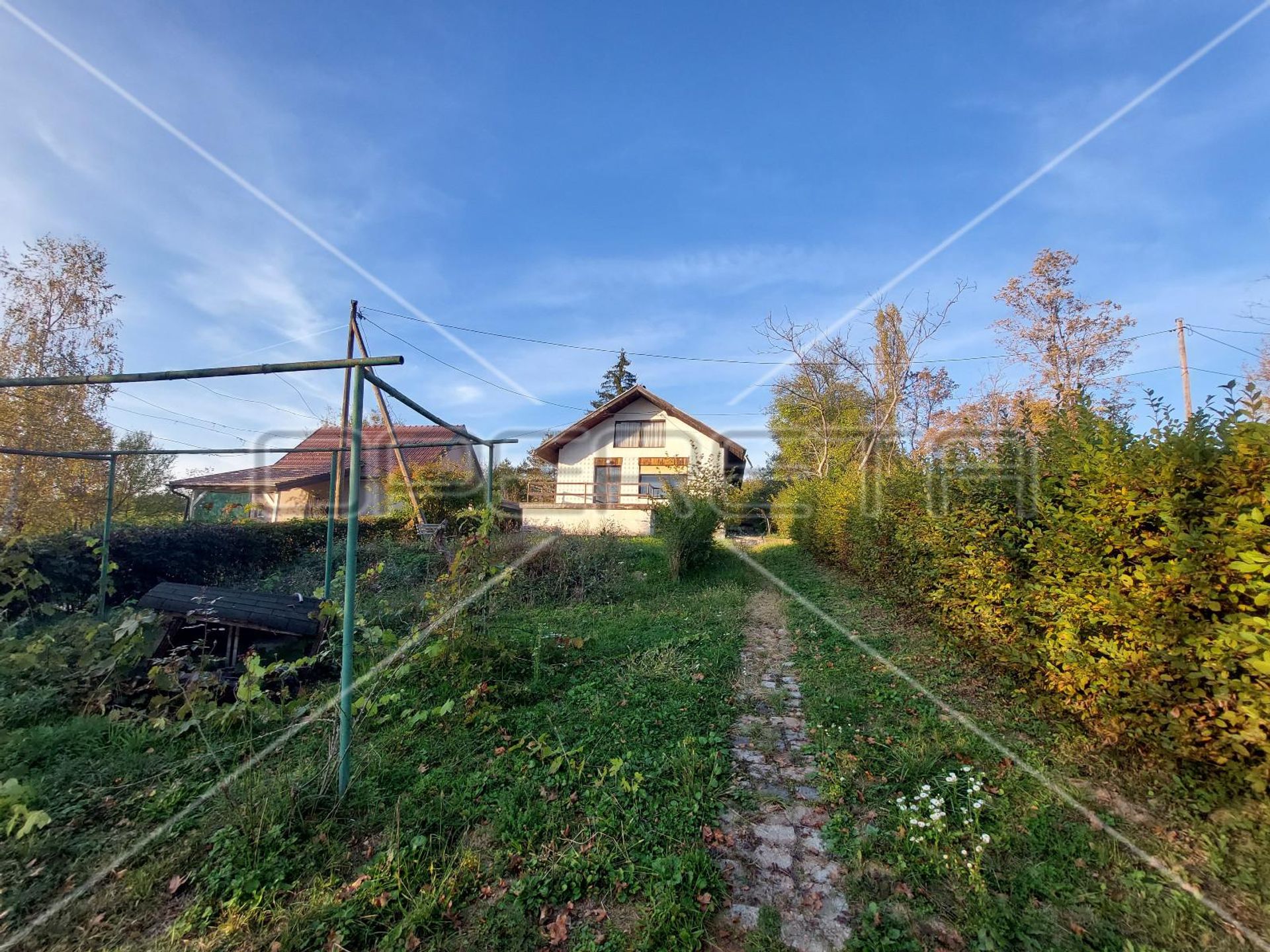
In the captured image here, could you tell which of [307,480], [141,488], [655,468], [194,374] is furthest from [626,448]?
[194,374]

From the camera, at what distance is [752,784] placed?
2.88m

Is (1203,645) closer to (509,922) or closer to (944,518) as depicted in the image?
(944,518)

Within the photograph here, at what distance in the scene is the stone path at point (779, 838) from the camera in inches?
77.5

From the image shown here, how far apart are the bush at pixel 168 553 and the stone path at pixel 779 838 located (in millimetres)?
5126

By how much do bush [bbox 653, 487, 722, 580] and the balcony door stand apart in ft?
34.1

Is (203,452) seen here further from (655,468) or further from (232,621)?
(655,468)

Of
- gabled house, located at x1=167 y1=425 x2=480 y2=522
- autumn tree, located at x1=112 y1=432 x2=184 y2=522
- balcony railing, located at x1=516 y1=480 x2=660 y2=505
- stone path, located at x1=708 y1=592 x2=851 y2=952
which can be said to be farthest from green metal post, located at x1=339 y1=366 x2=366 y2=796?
balcony railing, located at x1=516 y1=480 x2=660 y2=505

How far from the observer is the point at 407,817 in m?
2.52

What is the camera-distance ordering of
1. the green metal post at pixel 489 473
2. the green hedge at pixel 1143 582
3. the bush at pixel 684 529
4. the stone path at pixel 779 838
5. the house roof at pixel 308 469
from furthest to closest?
the house roof at pixel 308 469
the bush at pixel 684 529
the green metal post at pixel 489 473
the green hedge at pixel 1143 582
the stone path at pixel 779 838

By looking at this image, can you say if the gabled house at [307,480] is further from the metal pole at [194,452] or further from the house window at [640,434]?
the metal pole at [194,452]

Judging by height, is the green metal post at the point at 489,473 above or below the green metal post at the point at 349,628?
above

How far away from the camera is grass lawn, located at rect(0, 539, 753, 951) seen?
1.95m

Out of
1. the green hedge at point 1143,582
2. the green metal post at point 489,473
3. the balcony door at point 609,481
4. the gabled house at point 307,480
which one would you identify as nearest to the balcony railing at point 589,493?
the balcony door at point 609,481

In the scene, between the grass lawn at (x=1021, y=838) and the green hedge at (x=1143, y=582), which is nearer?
the grass lawn at (x=1021, y=838)
